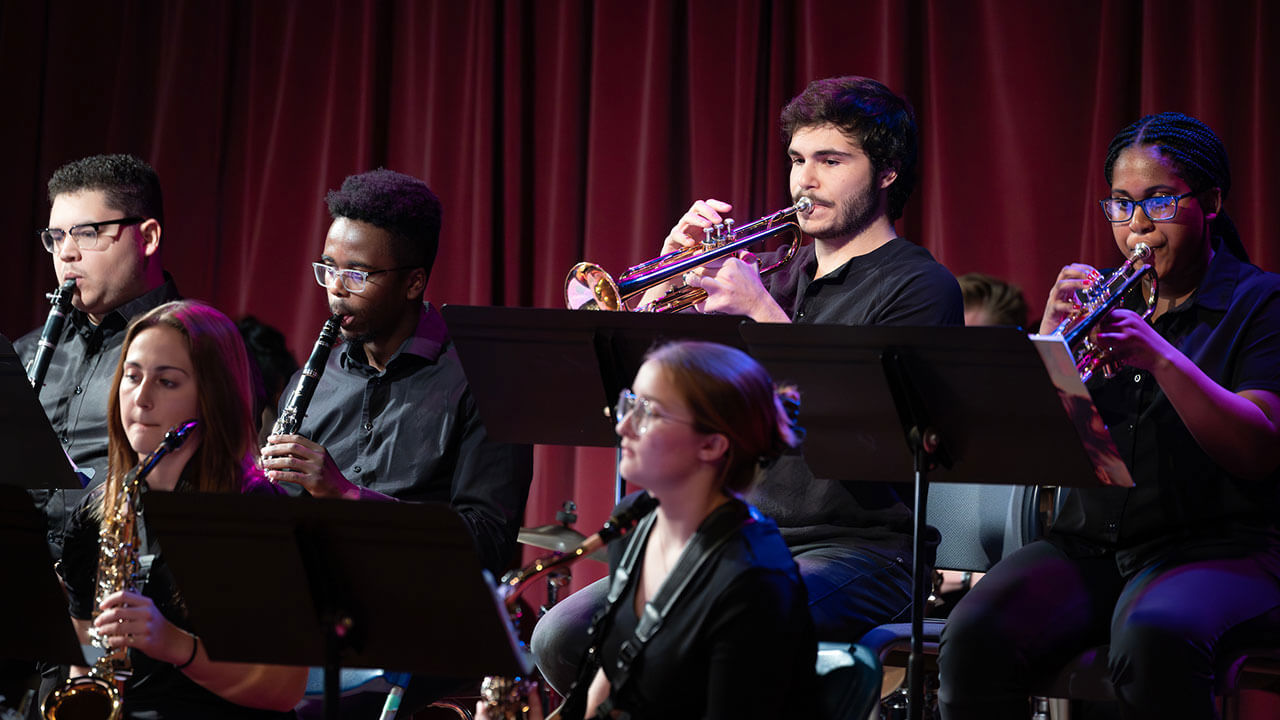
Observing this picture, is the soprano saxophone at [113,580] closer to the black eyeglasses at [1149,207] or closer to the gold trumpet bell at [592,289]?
the gold trumpet bell at [592,289]

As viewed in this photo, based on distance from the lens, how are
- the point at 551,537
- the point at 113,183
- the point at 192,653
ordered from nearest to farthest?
1. the point at 192,653
2. the point at 551,537
3. the point at 113,183

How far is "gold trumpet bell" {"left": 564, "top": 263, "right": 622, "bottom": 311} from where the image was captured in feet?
11.2

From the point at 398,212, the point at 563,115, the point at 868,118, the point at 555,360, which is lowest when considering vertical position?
the point at 555,360

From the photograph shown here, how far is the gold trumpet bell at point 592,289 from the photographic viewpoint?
135 inches

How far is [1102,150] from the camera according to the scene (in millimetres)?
4465

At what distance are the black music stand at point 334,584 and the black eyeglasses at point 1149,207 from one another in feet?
5.86

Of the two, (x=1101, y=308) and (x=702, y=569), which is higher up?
(x=1101, y=308)

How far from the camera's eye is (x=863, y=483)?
325 centimetres

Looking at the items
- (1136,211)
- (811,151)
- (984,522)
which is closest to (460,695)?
(984,522)

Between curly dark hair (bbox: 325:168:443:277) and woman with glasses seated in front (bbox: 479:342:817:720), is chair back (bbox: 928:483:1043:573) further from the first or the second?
curly dark hair (bbox: 325:168:443:277)

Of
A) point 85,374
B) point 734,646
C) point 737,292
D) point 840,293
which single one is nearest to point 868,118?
point 840,293

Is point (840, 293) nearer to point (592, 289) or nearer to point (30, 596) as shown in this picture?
point (592, 289)

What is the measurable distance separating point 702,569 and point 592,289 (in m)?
1.28

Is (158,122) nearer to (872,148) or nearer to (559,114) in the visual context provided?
(559,114)
